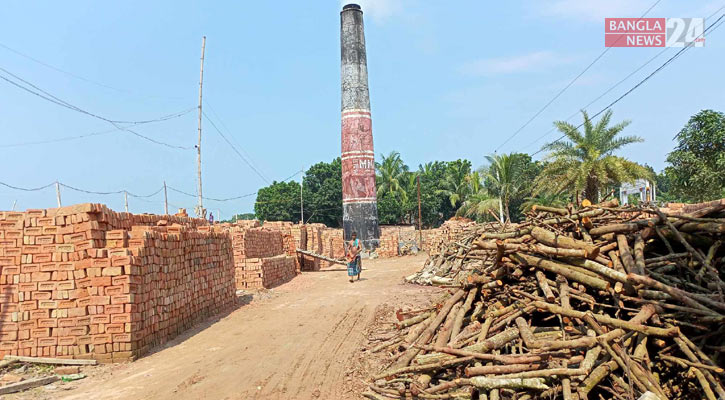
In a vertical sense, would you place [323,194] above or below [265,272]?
above

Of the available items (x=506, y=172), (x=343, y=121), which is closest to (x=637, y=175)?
(x=506, y=172)

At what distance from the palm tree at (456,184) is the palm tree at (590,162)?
23.7 m

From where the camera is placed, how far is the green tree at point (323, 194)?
52.7 m

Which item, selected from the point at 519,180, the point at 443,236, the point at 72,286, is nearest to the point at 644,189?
the point at 519,180

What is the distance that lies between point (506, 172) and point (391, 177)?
2087 cm

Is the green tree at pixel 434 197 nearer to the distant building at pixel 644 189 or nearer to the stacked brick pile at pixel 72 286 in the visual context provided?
the distant building at pixel 644 189

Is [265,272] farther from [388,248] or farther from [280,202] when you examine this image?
[280,202]

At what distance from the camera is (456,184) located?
50969mm

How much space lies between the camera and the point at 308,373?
655cm

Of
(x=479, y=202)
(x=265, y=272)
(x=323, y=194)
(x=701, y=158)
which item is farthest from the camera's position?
(x=323, y=194)

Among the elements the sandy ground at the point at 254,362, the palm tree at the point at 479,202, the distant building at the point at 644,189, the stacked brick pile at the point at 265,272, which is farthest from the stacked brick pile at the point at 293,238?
the distant building at the point at 644,189

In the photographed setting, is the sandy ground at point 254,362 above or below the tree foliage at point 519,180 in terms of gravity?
below

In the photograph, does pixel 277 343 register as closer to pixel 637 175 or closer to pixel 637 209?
pixel 637 209

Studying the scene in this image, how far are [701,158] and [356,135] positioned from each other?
60.2ft
